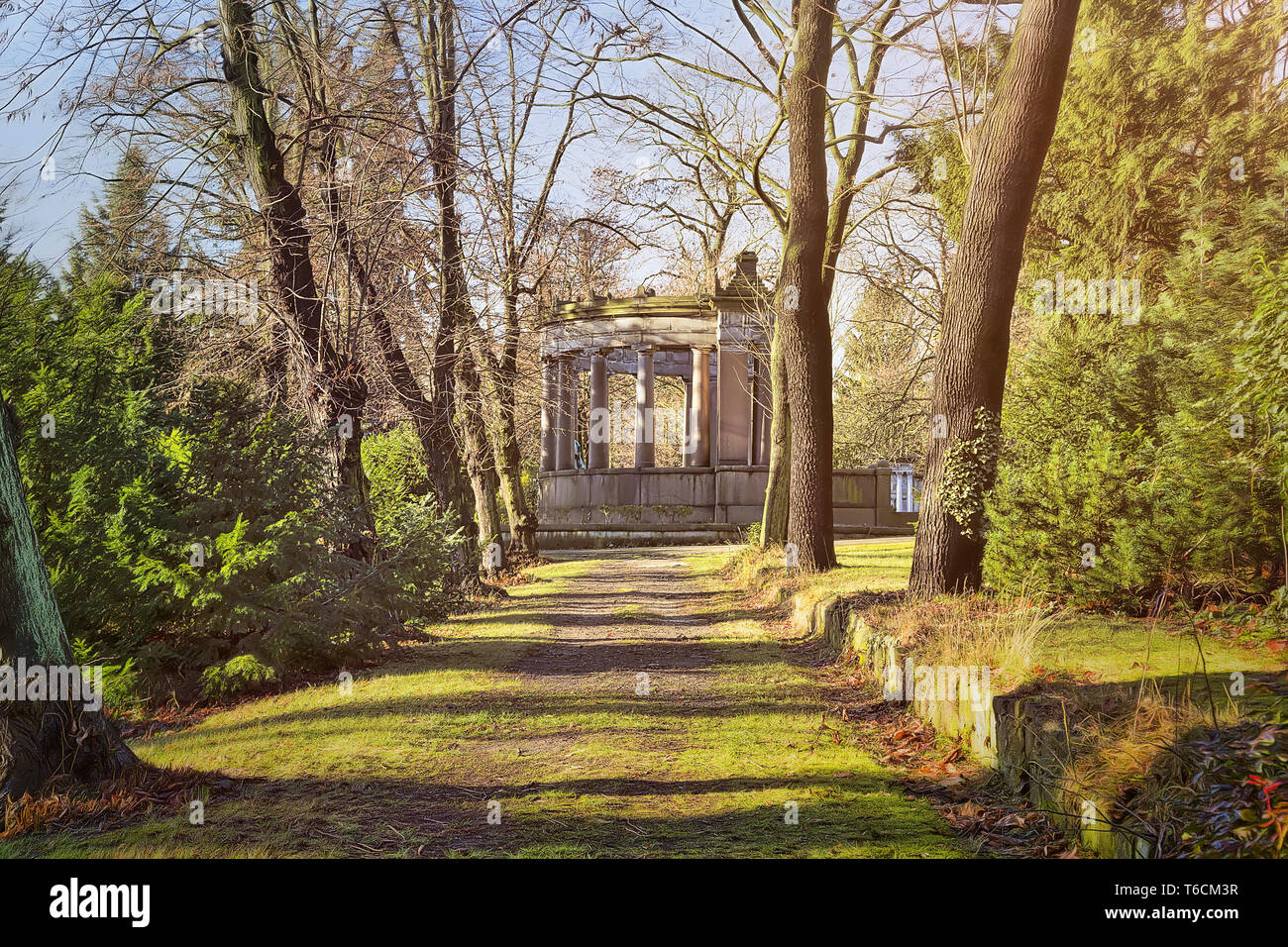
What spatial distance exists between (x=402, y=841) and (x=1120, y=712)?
3.79 m

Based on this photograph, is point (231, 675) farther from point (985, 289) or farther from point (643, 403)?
point (643, 403)

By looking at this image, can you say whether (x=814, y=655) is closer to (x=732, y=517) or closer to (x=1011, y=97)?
(x=1011, y=97)

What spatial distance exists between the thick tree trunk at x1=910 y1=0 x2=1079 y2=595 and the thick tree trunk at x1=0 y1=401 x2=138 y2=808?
7503 millimetres

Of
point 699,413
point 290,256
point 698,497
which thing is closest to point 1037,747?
point 290,256

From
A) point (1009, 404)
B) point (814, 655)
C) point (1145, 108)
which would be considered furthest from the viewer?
point (1145, 108)

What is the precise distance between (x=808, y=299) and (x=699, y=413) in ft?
63.6

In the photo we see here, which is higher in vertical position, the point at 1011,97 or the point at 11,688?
the point at 1011,97

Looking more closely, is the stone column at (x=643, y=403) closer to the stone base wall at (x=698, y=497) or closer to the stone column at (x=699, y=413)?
the stone base wall at (x=698, y=497)

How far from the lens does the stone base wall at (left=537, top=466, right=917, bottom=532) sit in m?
32.4

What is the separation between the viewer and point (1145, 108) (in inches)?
663

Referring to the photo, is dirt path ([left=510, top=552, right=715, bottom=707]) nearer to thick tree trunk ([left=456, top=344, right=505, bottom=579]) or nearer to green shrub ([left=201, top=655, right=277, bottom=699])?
thick tree trunk ([left=456, top=344, right=505, bottom=579])

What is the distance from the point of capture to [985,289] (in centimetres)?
980

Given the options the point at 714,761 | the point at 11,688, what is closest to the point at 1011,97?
the point at 714,761

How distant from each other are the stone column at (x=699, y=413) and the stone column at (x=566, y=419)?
4.21 m
